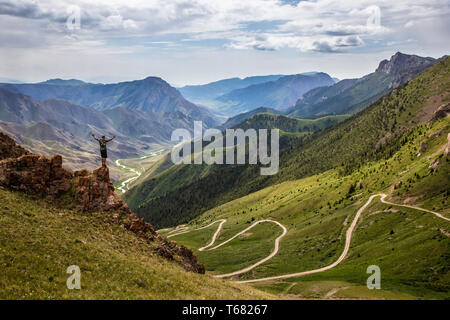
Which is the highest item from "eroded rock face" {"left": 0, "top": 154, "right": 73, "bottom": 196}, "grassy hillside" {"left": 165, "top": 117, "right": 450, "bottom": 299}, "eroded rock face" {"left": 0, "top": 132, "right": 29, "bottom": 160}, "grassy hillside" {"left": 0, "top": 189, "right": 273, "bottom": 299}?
"eroded rock face" {"left": 0, "top": 132, "right": 29, "bottom": 160}

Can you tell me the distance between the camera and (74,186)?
2349 inches

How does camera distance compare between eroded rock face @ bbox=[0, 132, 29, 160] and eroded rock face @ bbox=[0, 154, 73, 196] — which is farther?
eroded rock face @ bbox=[0, 132, 29, 160]

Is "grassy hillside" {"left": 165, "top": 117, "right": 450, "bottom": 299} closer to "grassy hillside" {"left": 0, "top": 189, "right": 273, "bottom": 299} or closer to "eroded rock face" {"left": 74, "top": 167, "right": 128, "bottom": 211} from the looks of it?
"grassy hillside" {"left": 0, "top": 189, "right": 273, "bottom": 299}

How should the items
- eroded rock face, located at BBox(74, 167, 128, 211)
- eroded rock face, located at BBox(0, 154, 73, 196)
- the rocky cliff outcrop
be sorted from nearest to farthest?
eroded rock face, located at BBox(0, 154, 73, 196)
the rocky cliff outcrop
eroded rock face, located at BBox(74, 167, 128, 211)

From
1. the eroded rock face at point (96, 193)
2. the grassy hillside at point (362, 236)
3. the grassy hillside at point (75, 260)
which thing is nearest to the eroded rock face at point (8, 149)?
the eroded rock face at point (96, 193)

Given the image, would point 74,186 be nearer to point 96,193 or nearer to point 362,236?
point 96,193

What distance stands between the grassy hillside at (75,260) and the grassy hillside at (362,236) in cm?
3707

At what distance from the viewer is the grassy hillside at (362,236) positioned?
7188 cm

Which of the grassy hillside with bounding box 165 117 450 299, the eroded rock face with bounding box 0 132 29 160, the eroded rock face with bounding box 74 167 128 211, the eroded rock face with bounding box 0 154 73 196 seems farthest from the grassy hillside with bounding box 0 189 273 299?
the grassy hillside with bounding box 165 117 450 299

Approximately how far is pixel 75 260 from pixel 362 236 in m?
87.6

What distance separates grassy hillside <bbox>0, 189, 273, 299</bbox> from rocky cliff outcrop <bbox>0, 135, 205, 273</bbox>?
2752 mm

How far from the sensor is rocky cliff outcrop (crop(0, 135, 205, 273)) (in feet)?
181
